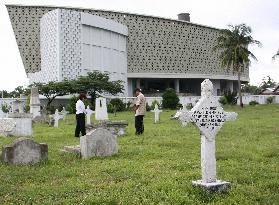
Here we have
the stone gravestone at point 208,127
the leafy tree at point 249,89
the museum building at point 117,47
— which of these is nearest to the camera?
the stone gravestone at point 208,127

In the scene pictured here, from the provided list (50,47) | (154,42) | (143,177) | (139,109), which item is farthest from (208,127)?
(154,42)

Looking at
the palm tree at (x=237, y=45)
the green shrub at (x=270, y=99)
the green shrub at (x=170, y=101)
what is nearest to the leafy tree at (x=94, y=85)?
the green shrub at (x=170, y=101)

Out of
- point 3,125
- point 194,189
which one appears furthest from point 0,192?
point 3,125

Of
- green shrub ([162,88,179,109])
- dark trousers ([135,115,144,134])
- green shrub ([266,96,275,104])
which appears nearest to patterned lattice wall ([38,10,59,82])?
green shrub ([162,88,179,109])

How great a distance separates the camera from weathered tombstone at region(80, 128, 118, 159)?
1022 centimetres

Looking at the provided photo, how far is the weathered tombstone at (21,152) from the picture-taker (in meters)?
9.62

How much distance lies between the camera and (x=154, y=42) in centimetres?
7550

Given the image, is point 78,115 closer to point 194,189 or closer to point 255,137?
point 255,137

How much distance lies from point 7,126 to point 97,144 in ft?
26.1

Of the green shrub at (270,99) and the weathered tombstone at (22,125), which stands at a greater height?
the green shrub at (270,99)

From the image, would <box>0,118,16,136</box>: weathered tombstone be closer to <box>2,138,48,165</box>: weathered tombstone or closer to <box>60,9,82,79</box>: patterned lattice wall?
<box>2,138,48,165</box>: weathered tombstone

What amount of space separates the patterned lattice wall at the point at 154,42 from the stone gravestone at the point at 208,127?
2537 inches

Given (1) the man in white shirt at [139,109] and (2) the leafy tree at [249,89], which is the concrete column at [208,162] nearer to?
(1) the man in white shirt at [139,109]

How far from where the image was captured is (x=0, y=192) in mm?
6938
